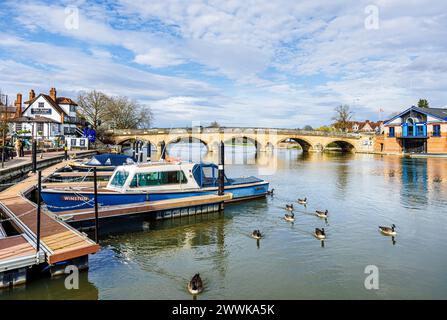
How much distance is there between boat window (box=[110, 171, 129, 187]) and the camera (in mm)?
17822

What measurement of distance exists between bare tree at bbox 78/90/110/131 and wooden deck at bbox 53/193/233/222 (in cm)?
6235

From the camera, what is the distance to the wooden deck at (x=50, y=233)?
974 centimetres

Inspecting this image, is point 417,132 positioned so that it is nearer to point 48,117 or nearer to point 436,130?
point 436,130

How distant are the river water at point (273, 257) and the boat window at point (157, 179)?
2.27 meters

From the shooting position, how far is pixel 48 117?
64.2 m

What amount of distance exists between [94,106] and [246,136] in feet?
109

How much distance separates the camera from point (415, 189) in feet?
90.8

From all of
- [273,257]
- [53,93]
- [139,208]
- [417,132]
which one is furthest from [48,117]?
[417,132]

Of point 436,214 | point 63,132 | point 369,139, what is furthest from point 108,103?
point 436,214

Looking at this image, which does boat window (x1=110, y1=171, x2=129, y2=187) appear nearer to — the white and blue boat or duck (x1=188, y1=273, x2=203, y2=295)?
the white and blue boat

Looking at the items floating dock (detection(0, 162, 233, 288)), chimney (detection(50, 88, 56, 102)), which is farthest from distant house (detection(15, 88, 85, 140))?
floating dock (detection(0, 162, 233, 288))

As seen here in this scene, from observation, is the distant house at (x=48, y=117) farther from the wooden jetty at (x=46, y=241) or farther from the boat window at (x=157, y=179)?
the wooden jetty at (x=46, y=241)
